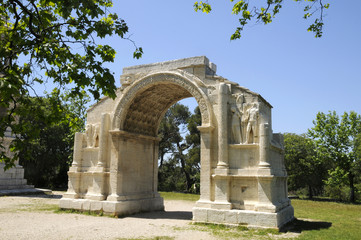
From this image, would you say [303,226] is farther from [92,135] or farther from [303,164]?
[303,164]

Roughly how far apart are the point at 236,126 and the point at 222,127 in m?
0.53

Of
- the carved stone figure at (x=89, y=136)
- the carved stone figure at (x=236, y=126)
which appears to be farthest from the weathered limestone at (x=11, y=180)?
the carved stone figure at (x=236, y=126)

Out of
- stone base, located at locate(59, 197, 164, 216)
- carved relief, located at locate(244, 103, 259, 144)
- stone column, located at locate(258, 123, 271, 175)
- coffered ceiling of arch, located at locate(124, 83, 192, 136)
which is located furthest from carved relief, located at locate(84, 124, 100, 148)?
stone column, located at locate(258, 123, 271, 175)

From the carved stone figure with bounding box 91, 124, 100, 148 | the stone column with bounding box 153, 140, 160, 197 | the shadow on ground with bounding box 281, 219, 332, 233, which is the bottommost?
the shadow on ground with bounding box 281, 219, 332, 233

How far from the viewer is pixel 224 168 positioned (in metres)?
10.6

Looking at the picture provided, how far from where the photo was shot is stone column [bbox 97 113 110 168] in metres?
12.8

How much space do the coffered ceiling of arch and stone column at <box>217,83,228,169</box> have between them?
2.47 m

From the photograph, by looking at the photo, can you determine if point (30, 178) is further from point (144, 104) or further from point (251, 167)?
point (251, 167)

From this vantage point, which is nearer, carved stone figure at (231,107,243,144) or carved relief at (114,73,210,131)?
carved stone figure at (231,107,243,144)

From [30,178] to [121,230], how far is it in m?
23.8

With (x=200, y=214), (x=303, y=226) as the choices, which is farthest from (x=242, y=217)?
(x=303, y=226)

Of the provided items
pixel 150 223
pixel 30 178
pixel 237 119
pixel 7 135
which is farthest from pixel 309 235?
pixel 30 178

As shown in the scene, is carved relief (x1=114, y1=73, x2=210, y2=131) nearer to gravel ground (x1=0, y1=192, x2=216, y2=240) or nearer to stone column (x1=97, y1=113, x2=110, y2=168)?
stone column (x1=97, y1=113, x2=110, y2=168)

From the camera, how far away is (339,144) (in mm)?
25656
